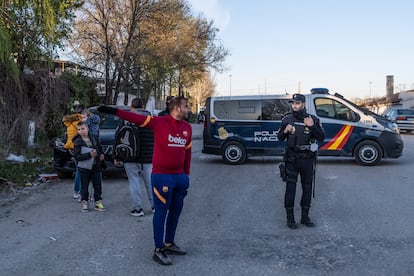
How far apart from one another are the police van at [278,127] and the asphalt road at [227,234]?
2.84 meters

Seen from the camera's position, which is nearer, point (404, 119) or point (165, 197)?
point (165, 197)

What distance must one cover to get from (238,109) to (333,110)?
265 cm

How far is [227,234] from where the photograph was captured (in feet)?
19.0

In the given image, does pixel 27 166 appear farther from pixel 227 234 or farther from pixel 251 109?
pixel 227 234

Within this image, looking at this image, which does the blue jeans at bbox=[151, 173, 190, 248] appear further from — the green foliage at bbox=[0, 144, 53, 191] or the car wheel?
the car wheel

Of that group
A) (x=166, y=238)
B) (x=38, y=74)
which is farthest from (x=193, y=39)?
(x=166, y=238)

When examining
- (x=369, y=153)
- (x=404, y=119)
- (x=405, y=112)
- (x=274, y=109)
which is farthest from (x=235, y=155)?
(x=405, y=112)

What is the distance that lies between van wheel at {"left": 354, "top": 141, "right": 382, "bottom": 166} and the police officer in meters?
6.49

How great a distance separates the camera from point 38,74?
14844 millimetres

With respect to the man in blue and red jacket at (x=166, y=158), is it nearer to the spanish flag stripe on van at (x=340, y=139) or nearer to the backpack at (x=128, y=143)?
the backpack at (x=128, y=143)

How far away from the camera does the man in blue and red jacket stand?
15.4 ft

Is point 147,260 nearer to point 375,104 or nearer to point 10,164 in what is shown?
point 10,164

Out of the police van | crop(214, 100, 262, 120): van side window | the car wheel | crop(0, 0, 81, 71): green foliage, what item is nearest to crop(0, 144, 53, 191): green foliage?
the car wheel

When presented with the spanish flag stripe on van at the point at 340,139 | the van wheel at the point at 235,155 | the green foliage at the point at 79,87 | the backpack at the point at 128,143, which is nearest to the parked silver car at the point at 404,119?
the spanish flag stripe on van at the point at 340,139
